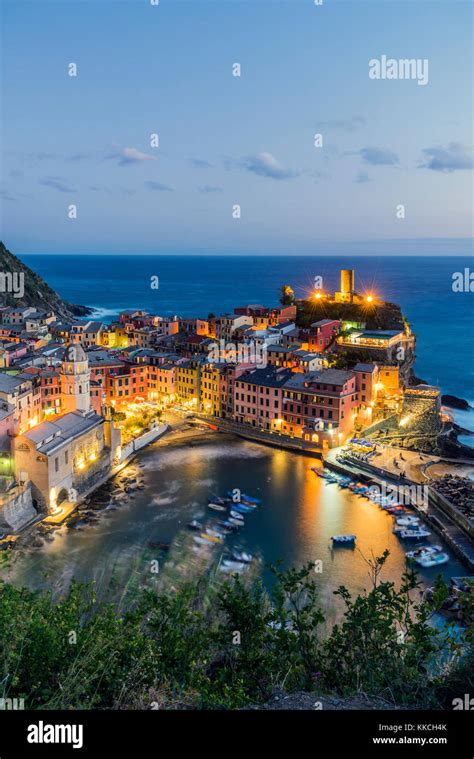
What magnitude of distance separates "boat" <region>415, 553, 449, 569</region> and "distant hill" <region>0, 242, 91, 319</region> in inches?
1422

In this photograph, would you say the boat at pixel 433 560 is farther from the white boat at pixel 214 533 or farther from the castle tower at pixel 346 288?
the castle tower at pixel 346 288

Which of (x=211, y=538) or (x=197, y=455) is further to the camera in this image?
(x=197, y=455)

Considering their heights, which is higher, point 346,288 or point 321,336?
point 346,288

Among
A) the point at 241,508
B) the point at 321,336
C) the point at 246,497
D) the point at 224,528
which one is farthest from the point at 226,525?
the point at 321,336

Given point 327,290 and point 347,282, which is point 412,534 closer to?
point 347,282

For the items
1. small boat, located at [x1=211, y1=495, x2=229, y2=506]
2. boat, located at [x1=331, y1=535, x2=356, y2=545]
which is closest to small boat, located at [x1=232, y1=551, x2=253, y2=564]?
boat, located at [x1=331, y1=535, x2=356, y2=545]

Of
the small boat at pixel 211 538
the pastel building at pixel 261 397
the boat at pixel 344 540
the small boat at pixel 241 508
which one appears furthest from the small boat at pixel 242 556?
the pastel building at pixel 261 397

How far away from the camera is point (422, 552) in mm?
13594

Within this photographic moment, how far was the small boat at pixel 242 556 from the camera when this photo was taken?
13.3 metres

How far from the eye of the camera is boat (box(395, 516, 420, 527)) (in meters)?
15.1

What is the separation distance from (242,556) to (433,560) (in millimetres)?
Answer: 4167

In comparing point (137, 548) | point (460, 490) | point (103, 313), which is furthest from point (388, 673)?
point (103, 313)
